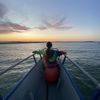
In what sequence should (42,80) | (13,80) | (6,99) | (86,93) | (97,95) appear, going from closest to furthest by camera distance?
(97,95)
(6,99)
(42,80)
(86,93)
(13,80)

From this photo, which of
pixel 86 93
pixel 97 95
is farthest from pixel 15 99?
pixel 86 93

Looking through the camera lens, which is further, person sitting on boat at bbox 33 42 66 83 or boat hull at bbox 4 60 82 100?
person sitting on boat at bbox 33 42 66 83

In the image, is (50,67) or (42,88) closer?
(42,88)

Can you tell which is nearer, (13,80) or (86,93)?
(86,93)

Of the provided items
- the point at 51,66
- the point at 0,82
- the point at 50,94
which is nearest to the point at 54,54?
the point at 51,66

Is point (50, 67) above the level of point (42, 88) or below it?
above

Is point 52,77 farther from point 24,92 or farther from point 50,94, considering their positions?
point 24,92

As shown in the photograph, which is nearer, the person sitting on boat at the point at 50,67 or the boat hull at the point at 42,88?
the boat hull at the point at 42,88

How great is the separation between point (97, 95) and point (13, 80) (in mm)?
11987

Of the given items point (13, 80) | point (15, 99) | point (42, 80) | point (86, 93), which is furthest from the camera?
point (13, 80)

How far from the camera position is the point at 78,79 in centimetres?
1266

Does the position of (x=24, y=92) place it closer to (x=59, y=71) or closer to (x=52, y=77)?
(x=52, y=77)

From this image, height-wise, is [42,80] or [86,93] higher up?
[42,80]

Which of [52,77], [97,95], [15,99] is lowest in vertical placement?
[52,77]
